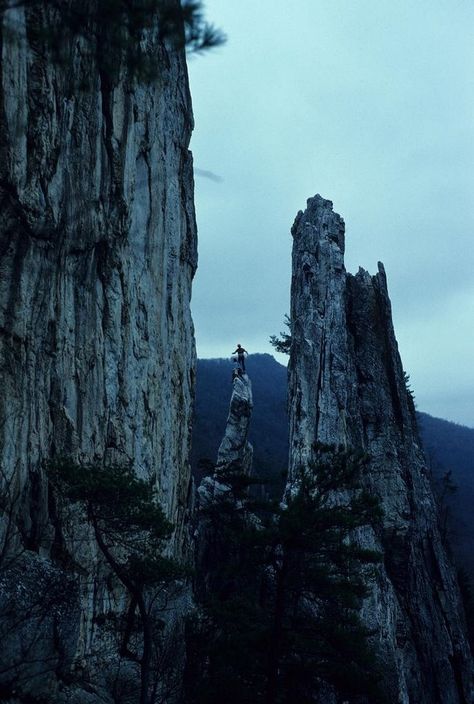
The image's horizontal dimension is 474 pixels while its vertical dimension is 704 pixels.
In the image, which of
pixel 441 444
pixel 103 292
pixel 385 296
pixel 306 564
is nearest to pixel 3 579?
pixel 306 564

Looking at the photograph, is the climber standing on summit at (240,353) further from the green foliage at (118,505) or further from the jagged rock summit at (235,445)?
the green foliage at (118,505)

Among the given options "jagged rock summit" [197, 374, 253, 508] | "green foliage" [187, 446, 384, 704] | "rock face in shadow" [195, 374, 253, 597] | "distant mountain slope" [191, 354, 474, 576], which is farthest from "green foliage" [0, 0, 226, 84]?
"jagged rock summit" [197, 374, 253, 508]

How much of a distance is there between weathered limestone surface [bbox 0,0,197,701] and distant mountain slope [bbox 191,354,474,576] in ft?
15.8

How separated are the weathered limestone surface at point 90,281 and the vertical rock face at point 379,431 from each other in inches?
266

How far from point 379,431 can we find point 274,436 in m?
67.3

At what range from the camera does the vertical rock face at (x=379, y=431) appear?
24.0 m

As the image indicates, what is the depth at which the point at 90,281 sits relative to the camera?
52.6 feet

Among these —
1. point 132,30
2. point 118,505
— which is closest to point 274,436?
point 118,505

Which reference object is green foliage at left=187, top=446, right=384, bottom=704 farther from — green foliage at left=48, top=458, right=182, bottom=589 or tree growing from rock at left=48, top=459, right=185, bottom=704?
green foliage at left=48, top=458, right=182, bottom=589

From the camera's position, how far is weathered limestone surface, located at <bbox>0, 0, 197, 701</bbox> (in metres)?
13.0

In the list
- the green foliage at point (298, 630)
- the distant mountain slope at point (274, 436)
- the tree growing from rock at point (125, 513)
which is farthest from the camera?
the distant mountain slope at point (274, 436)

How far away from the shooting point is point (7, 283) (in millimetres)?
13039

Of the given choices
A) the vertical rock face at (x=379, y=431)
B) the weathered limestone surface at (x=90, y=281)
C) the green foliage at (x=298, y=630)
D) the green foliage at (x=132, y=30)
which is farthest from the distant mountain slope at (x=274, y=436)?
the green foliage at (x=132, y=30)

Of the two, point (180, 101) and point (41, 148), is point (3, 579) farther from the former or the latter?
point (180, 101)
